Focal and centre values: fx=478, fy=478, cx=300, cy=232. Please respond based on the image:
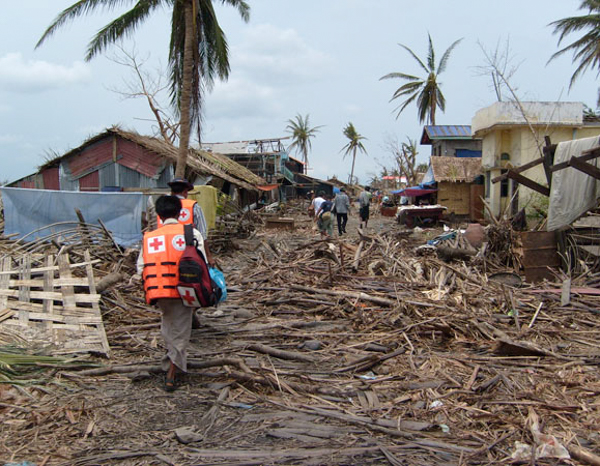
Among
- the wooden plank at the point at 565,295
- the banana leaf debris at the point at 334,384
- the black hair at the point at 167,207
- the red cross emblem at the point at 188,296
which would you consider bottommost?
the banana leaf debris at the point at 334,384

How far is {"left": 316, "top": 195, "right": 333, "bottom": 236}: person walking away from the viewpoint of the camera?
1343 centimetres

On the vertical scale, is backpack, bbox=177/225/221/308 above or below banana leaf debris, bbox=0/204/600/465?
above

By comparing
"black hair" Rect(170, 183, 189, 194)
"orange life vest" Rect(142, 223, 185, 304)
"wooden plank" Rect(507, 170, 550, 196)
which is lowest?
"orange life vest" Rect(142, 223, 185, 304)

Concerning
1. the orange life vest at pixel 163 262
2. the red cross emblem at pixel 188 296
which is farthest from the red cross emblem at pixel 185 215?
the red cross emblem at pixel 188 296

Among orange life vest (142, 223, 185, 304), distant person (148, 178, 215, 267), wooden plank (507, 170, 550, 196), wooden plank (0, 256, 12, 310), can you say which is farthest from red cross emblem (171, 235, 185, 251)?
wooden plank (507, 170, 550, 196)

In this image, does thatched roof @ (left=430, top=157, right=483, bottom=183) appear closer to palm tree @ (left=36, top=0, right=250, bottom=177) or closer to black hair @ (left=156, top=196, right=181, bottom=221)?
palm tree @ (left=36, top=0, right=250, bottom=177)

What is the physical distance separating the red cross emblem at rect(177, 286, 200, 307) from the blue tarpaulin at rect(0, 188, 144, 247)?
6627 mm

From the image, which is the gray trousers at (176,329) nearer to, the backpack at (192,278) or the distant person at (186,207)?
the backpack at (192,278)

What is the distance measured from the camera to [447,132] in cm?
2977

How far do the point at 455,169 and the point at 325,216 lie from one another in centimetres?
1221

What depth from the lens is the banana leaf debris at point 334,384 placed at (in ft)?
10.4

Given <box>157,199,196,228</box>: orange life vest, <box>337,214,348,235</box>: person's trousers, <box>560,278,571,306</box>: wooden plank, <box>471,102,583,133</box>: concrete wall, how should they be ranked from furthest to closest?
<box>471,102,583,133</box>: concrete wall → <box>337,214,348,235</box>: person's trousers → <box>560,278,571,306</box>: wooden plank → <box>157,199,196,228</box>: orange life vest

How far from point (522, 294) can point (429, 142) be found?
2668 centimetres

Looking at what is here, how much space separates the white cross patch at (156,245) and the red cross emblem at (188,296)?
38 centimetres
